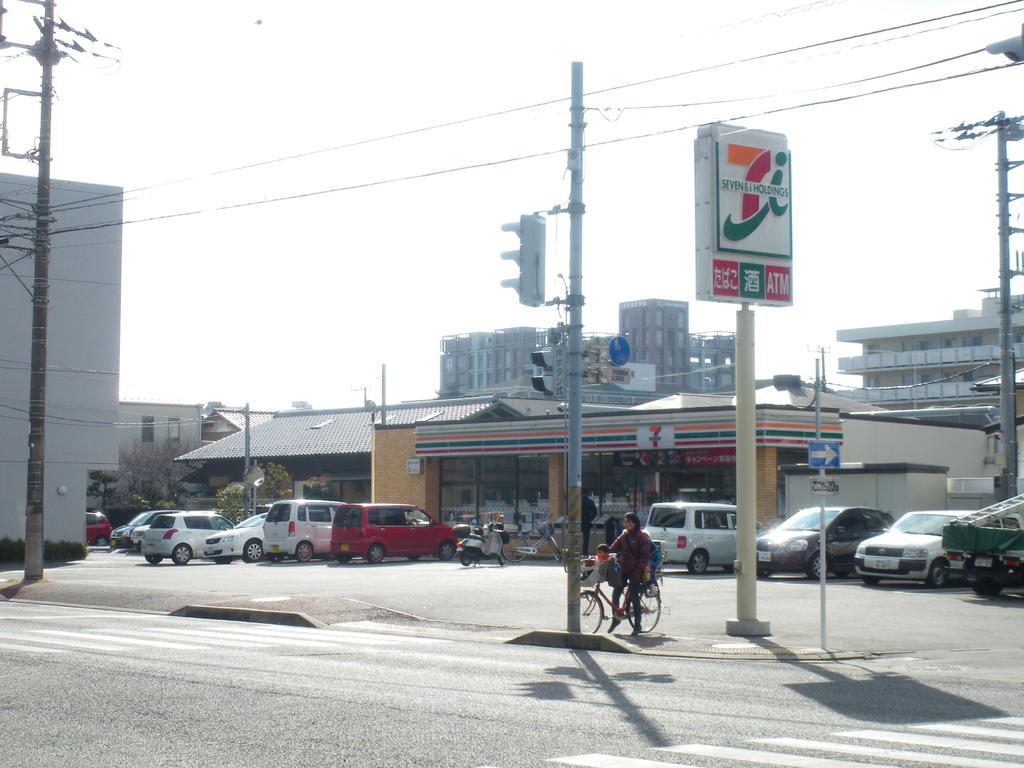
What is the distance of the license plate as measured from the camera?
24250 mm

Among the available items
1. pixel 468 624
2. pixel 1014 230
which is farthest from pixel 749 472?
pixel 1014 230

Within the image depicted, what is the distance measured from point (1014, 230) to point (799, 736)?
2384cm

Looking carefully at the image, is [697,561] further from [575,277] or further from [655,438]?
[575,277]

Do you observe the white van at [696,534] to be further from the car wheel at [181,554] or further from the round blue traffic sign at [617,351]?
the car wheel at [181,554]

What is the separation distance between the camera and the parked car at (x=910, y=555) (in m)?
24.2

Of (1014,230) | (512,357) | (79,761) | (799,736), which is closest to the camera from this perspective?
(79,761)

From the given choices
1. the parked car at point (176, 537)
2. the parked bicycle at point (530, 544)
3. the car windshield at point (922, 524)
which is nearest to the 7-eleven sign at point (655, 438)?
the parked bicycle at point (530, 544)

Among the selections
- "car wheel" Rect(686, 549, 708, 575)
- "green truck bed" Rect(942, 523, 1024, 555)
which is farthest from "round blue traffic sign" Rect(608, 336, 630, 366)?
"car wheel" Rect(686, 549, 708, 575)

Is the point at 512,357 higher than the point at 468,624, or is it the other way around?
the point at 512,357

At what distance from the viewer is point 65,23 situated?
25.4 meters

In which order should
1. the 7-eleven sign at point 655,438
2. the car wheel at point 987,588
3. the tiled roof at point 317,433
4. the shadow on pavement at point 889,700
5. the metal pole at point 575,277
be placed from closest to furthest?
1. the shadow on pavement at point 889,700
2. the metal pole at point 575,277
3. the car wheel at point 987,588
4. the 7-eleven sign at point 655,438
5. the tiled roof at point 317,433

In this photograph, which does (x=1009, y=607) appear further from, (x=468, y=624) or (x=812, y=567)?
(x=468, y=624)

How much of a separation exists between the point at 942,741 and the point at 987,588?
15350 mm

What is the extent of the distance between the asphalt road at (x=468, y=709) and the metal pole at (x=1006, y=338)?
51.8ft
